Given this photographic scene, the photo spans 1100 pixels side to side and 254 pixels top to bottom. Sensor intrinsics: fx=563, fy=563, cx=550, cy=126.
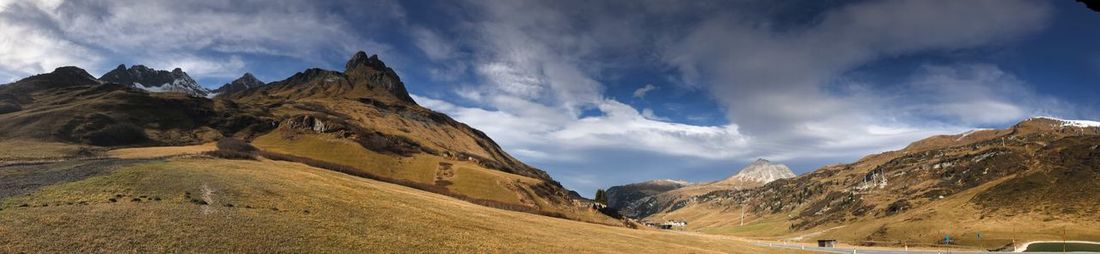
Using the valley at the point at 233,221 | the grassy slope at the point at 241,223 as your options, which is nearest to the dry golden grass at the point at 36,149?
Result: the valley at the point at 233,221

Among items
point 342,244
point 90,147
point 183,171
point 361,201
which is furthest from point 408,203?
point 90,147

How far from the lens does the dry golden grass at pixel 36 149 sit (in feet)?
458

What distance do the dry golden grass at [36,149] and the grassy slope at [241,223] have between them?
104 meters

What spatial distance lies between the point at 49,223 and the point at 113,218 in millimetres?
3549

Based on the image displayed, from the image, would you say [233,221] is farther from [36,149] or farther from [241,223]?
[36,149]

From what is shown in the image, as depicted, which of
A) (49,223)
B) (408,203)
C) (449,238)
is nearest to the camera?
(49,223)

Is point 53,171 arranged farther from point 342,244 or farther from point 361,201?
point 342,244

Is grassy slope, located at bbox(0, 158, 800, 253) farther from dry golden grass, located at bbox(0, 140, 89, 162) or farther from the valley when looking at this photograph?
dry golden grass, located at bbox(0, 140, 89, 162)

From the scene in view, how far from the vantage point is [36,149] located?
15788cm

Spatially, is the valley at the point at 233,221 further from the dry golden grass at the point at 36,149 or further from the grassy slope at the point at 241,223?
the dry golden grass at the point at 36,149

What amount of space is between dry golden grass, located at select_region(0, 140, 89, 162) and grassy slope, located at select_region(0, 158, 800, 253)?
104 m

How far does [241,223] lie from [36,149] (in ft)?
542

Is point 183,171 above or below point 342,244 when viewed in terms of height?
above

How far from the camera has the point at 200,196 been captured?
54031 mm
